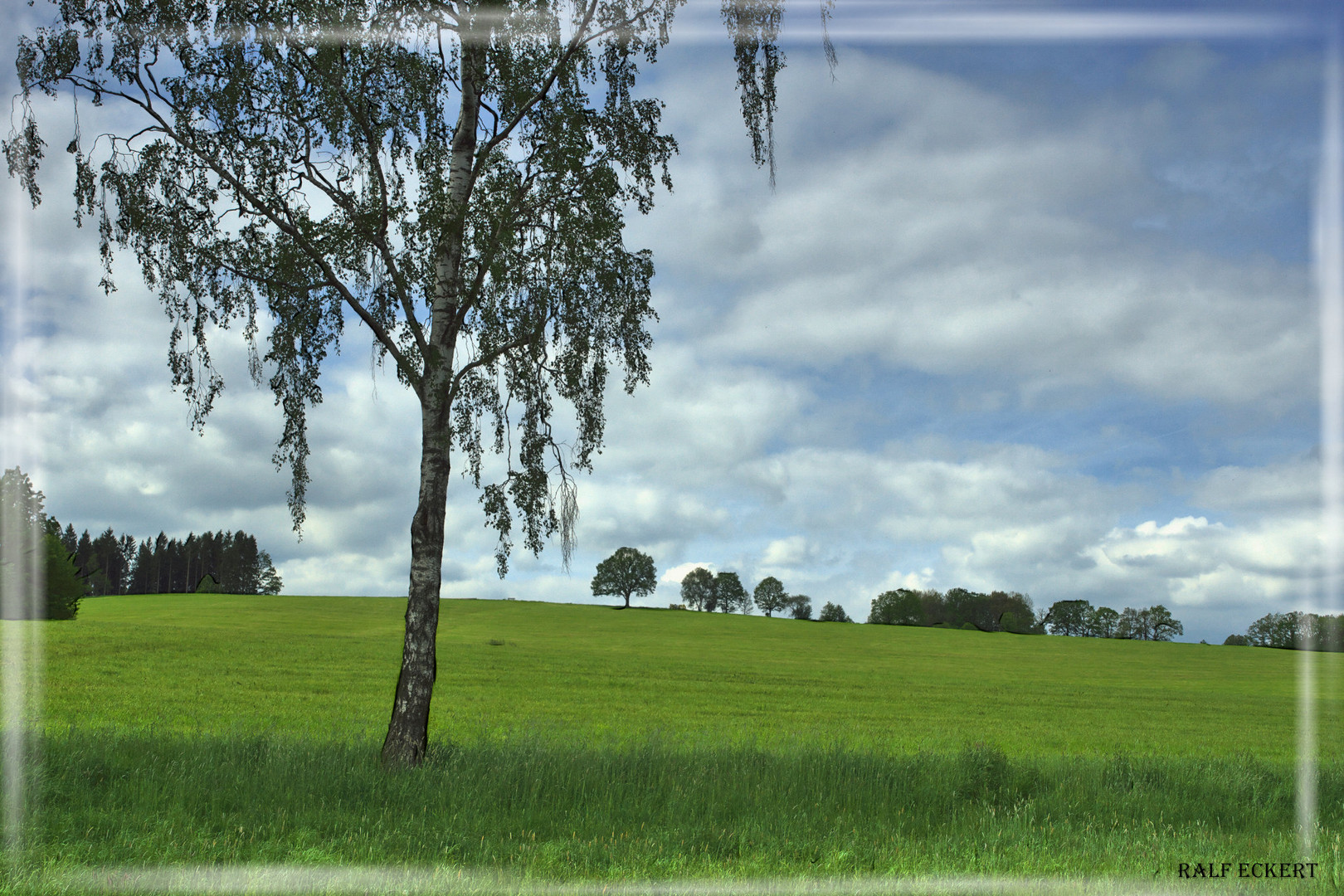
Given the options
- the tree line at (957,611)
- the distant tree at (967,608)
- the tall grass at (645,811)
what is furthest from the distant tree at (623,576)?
the tall grass at (645,811)

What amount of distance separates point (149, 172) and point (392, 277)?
4.10 m

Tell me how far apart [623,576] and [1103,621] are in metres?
89.6

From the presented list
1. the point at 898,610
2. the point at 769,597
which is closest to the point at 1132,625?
the point at 898,610

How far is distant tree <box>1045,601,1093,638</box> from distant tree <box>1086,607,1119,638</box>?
947 mm

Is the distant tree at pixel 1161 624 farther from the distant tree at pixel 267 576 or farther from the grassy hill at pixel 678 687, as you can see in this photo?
the distant tree at pixel 267 576

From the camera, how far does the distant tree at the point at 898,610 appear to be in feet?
440

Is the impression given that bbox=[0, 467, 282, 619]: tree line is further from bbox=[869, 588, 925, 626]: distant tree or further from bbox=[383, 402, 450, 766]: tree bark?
bbox=[383, 402, 450, 766]: tree bark

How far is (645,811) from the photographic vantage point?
979cm

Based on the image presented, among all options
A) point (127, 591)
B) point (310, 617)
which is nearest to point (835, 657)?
point (310, 617)

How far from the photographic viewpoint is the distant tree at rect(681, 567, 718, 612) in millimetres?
147000

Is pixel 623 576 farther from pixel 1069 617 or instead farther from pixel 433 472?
pixel 433 472

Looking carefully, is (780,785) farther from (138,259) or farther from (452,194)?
(138,259)

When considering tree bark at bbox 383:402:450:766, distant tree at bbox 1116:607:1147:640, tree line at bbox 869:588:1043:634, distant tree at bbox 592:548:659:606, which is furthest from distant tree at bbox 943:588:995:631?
tree bark at bbox 383:402:450:766

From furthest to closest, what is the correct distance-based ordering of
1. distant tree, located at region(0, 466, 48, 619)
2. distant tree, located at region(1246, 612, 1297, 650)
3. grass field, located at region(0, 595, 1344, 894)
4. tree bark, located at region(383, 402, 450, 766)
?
distant tree, located at region(1246, 612, 1297, 650), distant tree, located at region(0, 466, 48, 619), tree bark, located at region(383, 402, 450, 766), grass field, located at region(0, 595, 1344, 894)
